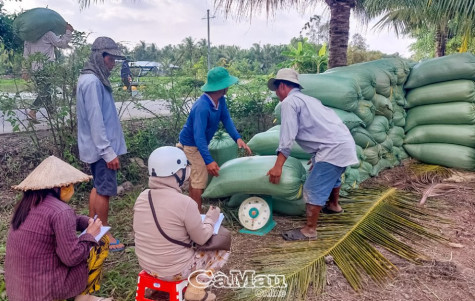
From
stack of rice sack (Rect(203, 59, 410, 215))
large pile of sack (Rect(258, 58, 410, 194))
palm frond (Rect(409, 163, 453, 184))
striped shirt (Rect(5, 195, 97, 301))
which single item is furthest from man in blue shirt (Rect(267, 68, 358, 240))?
palm frond (Rect(409, 163, 453, 184))

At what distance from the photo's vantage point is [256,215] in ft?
11.5

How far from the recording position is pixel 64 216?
2010 mm

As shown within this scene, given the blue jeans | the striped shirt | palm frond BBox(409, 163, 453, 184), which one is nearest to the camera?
the striped shirt

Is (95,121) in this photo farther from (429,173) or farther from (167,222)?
(429,173)

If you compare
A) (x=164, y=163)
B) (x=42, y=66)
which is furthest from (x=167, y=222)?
(x=42, y=66)

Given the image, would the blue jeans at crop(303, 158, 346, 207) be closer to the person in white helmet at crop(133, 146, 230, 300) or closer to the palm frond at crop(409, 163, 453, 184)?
the person in white helmet at crop(133, 146, 230, 300)

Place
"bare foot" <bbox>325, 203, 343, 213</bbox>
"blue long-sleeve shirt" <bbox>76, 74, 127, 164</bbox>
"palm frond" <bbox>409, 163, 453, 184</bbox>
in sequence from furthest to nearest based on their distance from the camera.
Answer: "palm frond" <bbox>409, 163, 453, 184</bbox>
"bare foot" <bbox>325, 203, 343, 213</bbox>
"blue long-sleeve shirt" <bbox>76, 74, 127, 164</bbox>

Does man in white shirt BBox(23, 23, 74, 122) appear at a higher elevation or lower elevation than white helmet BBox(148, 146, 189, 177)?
higher

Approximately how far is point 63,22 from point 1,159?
1.83 meters

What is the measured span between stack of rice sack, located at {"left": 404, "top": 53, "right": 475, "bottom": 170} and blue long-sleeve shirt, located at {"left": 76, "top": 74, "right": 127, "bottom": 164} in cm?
416

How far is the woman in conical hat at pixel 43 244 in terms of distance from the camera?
1.99 meters

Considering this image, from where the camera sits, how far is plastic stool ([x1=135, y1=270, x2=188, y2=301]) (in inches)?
87.8

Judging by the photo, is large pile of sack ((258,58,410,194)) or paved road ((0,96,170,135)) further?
paved road ((0,96,170,135))

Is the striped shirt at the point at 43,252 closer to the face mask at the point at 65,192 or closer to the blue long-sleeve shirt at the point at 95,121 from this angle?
the face mask at the point at 65,192
